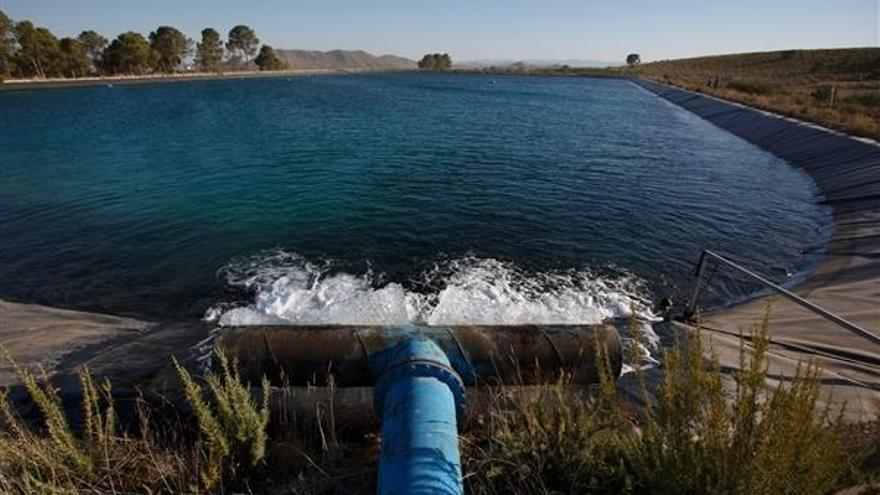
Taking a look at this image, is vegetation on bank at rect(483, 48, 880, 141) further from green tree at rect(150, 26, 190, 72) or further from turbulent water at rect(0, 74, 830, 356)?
green tree at rect(150, 26, 190, 72)

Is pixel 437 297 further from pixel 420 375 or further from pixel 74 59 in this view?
pixel 74 59

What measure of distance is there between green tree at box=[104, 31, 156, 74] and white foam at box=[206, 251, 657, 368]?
118 metres

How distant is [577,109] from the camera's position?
5319cm

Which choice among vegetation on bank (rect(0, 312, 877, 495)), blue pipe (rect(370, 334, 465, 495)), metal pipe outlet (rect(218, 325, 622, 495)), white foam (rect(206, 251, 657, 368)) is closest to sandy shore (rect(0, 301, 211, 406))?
white foam (rect(206, 251, 657, 368))

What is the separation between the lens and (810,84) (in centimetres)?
6134

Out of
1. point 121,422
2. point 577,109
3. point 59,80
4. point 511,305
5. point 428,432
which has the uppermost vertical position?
point 59,80

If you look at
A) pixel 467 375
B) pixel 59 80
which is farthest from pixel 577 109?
pixel 59 80

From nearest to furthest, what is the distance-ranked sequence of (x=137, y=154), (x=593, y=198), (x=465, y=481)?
(x=465, y=481) → (x=593, y=198) → (x=137, y=154)

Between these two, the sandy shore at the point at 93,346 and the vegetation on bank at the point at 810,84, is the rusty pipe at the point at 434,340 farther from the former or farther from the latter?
the vegetation on bank at the point at 810,84

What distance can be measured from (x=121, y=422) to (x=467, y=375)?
386 centimetres

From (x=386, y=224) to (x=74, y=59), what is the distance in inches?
4267

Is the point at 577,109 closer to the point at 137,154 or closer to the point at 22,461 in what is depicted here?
the point at 137,154

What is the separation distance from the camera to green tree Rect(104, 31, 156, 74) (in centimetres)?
10206

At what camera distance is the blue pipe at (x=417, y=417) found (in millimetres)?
3031
